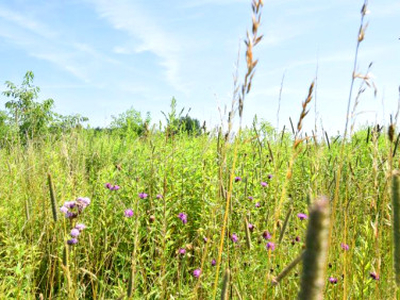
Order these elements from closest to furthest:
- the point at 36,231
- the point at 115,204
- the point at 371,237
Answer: the point at 371,237 → the point at 115,204 → the point at 36,231

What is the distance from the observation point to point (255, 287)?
2227mm

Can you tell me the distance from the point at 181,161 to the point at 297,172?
1.72m

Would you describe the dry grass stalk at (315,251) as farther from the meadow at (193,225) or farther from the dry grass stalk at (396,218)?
the meadow at (193,225)

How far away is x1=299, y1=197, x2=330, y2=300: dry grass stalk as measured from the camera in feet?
1.02

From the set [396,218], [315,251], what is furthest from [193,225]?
[315,251]

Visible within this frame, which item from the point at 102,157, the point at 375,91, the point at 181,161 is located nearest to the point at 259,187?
the point at 181,161

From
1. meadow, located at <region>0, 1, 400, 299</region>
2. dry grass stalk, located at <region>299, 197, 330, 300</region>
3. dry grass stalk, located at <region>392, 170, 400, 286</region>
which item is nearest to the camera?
dry grass stalk, located at <region>299, 197, 330, 300</region>

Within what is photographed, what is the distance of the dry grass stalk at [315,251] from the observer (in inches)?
12.3

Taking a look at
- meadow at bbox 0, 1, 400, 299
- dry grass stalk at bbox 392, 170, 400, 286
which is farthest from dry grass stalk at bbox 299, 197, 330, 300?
meadow at bbox 0, 1, 400, 299

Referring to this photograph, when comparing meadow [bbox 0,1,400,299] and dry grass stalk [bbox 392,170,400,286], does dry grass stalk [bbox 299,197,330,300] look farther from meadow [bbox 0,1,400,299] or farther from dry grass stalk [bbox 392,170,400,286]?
meadow [bbox 0,1,400,299]

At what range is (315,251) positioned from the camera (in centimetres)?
31

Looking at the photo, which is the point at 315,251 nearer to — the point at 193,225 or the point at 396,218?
the point at 396,218

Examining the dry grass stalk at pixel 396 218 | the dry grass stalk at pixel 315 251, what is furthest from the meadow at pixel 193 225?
the dry grass stalk at pixel 315 251

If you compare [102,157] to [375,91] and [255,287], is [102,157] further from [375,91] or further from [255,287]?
[375,91]
